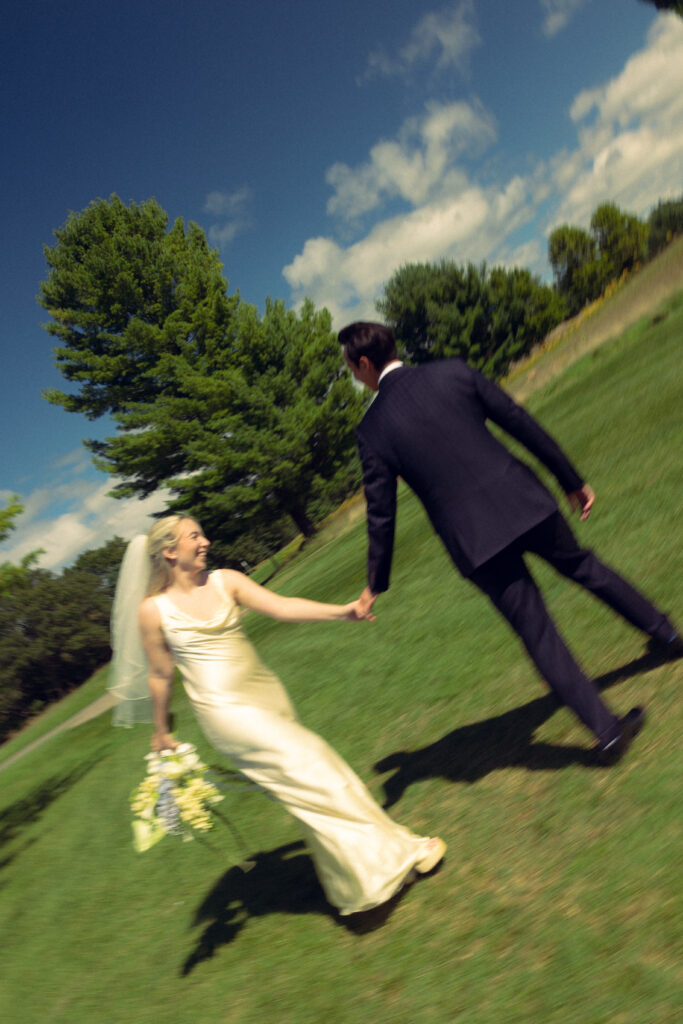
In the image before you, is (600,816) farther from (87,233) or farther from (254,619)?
(87,233)

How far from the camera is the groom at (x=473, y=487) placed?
11.2 feet

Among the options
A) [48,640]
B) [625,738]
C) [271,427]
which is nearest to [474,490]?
[625,738]

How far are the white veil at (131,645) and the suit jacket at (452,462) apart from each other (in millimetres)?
1297

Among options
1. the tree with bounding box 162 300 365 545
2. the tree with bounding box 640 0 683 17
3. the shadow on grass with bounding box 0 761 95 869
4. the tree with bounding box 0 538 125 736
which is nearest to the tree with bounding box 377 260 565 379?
the tree with bounding box 162 300 365 545

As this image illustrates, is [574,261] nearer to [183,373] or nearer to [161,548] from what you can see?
[183,373]

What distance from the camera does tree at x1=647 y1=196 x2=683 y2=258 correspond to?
56734mm

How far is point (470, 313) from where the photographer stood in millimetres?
49500

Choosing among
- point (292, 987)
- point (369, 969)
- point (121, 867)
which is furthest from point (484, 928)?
point (121, 867)

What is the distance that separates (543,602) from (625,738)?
792 mm

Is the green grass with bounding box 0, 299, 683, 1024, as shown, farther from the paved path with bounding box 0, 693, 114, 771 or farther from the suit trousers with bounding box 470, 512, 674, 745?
the paved path with bounding box 0, 693, 114, 771

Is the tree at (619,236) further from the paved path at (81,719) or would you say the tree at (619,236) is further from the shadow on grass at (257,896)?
the shadow on grass at (257,896)

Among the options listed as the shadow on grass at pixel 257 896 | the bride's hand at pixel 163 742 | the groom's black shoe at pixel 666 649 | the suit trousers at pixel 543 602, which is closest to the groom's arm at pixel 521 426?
the suit trousers at pixel 543 602

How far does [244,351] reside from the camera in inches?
1222

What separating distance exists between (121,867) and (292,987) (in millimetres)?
3346
